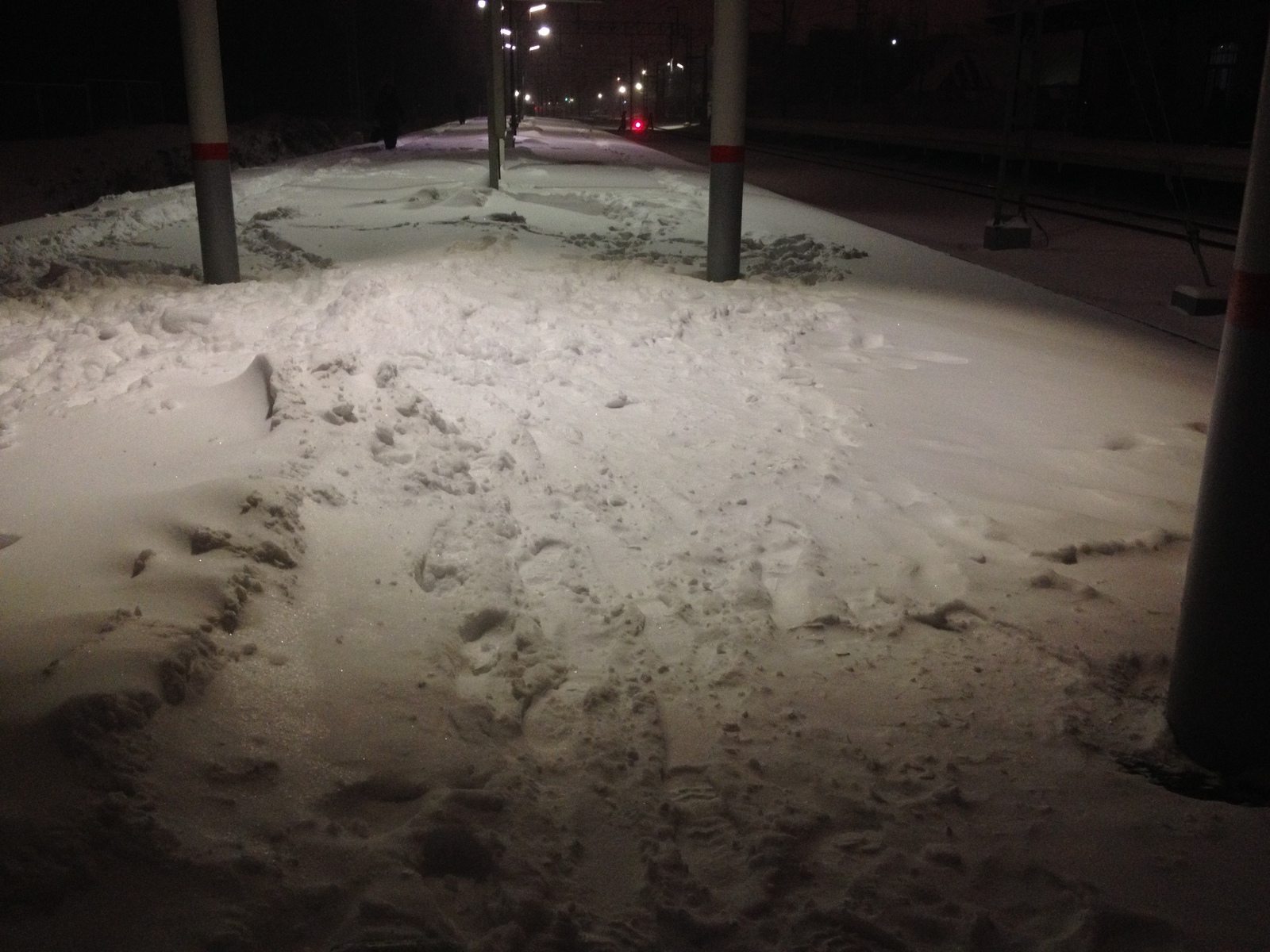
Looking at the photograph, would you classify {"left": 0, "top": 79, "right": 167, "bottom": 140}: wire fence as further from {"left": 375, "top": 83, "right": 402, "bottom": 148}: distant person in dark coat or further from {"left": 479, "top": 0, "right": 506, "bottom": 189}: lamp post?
{"left": 479, "top": 0, "right": 506, "bottom": 189}: lamp post

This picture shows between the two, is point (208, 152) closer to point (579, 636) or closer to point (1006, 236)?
point (579, 636)

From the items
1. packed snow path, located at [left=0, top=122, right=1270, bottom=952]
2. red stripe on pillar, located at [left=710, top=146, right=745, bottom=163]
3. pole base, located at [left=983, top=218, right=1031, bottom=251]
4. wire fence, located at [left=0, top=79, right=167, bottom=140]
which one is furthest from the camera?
wire fence, located at [left=0, top=79, right=167, bottom=140]

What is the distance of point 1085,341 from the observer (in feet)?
29.9

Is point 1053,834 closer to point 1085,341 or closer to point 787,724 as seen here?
point 787,724

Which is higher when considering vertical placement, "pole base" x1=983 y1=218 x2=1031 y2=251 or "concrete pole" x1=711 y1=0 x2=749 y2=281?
"concrete pole" x1=711 y1=0 x2=749 y2=281

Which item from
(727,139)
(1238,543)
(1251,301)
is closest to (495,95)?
(727,139)

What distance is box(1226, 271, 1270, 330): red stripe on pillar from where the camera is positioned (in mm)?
2977

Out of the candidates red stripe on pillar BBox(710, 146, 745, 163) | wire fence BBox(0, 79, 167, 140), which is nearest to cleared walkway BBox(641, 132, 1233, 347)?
red stripe on pillar BBox(710, 146, 745, 163)

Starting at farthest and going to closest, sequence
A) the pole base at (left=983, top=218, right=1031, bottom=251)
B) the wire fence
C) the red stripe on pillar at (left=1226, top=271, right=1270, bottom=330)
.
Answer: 1. the wire fence
2. the pole base at (left=983, top=218, right=1031, bottom=251)
3. the red stripe on pillar at (left=1226, top=271, right=1270, bottom=330)

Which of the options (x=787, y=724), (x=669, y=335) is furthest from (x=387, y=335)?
(x=787, y=724)

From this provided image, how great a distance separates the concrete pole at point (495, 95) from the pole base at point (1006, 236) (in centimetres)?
811

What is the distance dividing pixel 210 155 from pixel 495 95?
10030 millimetres

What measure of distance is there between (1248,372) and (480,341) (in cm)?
506

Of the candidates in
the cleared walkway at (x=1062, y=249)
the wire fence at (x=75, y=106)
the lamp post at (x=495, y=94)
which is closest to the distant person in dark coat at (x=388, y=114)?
the wire fence at (x=75, y=106)
